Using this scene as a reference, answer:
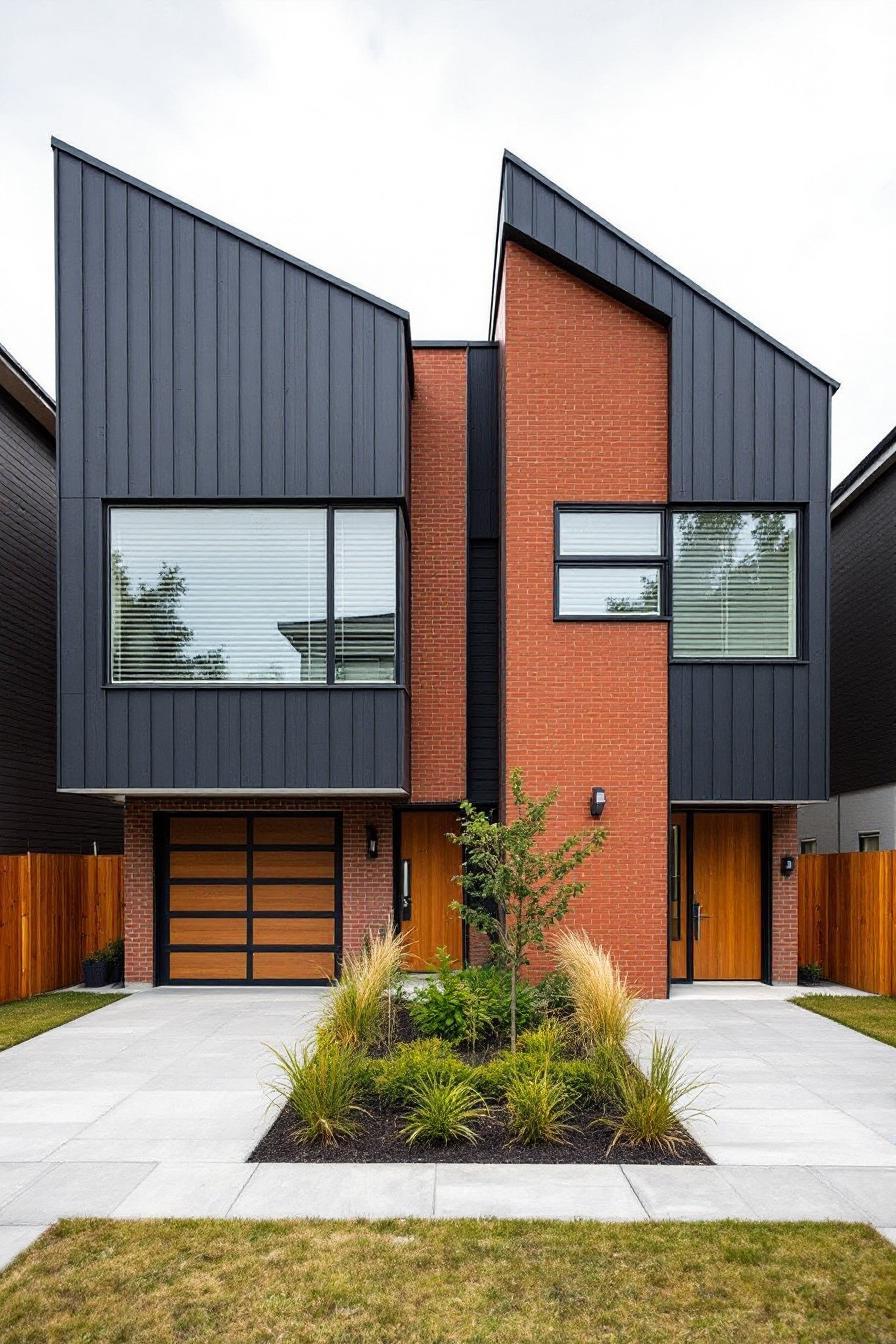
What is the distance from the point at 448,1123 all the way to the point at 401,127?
23689 mm

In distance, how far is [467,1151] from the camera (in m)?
6.05

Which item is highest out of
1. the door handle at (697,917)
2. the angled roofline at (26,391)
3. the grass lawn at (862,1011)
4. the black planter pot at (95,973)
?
the angled roofline at (26,391)

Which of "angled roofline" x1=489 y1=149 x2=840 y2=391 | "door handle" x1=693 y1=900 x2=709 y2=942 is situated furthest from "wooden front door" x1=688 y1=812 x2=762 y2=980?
"angled roofline" x1=489 y1=149 x2=840 y2=391

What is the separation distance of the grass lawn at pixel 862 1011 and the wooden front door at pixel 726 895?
110cm

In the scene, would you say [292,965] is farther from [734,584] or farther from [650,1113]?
[734,584]

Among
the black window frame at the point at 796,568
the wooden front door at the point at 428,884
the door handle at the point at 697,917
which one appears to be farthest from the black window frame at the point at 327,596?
the door handle at the point at 697,917

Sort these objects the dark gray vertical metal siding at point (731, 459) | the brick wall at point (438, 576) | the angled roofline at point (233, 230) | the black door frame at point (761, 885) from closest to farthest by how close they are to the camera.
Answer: the angled roofline at point (233, 230) < the dark gray vertical metal siding at point (731, 459) < the black door frame at point (761, 885) < the brick wall at point (438, 576)

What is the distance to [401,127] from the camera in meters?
23.4

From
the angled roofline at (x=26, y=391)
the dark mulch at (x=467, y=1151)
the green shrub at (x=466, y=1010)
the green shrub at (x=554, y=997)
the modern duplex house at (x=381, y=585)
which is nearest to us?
the dark mulch at (x=467, y=1151)

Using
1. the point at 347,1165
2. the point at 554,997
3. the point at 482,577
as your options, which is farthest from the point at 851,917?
the point at 347,1165

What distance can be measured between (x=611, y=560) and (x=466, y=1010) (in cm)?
569

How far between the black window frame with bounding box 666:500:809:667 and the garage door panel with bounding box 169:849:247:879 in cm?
616

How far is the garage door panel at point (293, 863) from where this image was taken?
40.7 ft

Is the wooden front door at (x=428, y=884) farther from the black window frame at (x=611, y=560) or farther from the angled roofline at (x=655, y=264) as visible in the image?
the angled roofline at (x=655, y=264)
